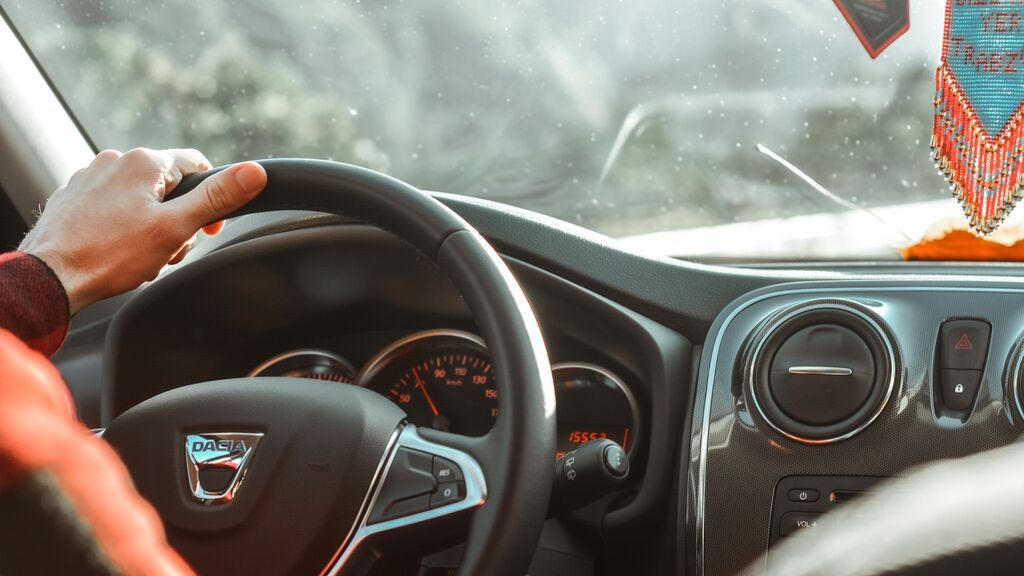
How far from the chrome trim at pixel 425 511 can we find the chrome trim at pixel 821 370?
46 cm

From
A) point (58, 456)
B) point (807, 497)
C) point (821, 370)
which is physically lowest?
A: point (807, 497)

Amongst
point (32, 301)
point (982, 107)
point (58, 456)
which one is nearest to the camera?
point (58, 456)

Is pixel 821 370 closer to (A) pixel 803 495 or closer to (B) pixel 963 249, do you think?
(A) pixel 803 495

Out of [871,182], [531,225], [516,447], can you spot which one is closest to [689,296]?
[531,225]

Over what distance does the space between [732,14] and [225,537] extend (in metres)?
1.03

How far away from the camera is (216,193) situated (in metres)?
1.00

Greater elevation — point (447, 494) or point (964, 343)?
point (447, 494)

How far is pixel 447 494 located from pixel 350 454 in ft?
0.35

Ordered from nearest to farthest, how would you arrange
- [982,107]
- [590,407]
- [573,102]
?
[982,107]
[590,407]
[573,102]

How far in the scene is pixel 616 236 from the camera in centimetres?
158

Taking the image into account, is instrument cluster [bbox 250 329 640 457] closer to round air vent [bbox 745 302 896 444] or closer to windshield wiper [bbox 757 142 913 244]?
round air vent [bbox 745 302 896 444]

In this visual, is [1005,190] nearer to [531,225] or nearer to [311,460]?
[531,225]

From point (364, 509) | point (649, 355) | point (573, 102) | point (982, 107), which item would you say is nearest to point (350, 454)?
point (364, 509)

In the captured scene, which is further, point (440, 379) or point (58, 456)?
point (440, 379)
